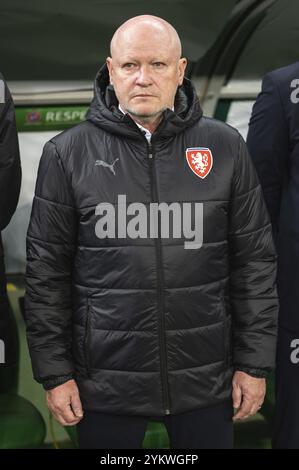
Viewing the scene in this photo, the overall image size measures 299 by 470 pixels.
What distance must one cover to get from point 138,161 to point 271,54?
2.07 meters

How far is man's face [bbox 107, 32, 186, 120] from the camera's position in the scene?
1945 millimetres

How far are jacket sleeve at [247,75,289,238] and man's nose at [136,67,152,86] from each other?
58cm

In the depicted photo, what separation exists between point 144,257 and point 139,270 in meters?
0.04

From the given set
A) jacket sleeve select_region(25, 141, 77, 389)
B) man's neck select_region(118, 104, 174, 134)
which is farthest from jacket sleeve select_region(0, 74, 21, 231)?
man's neck select_region(118, 104, 174, 134)

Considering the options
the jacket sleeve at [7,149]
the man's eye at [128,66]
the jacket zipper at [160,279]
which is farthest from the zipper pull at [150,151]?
the jacket sleeve at [7,149]

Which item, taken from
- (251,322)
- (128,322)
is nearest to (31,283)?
(128,322)

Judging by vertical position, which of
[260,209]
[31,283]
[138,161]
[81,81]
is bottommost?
[31,283]

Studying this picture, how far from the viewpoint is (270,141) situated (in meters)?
2.38

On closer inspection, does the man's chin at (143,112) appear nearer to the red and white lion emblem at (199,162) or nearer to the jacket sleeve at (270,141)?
the red and white lion emblem at (199,162)

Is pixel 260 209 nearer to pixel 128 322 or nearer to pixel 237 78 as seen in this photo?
pixel 128 322

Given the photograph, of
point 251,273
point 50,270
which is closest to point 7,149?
point 50,270

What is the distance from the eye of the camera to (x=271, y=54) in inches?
150

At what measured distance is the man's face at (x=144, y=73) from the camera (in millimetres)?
1945

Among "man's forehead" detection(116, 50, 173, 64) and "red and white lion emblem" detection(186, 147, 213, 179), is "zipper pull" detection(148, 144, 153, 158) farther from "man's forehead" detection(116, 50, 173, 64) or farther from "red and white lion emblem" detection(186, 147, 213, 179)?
"man's forehead" detection(116, 50, 173, 64)
